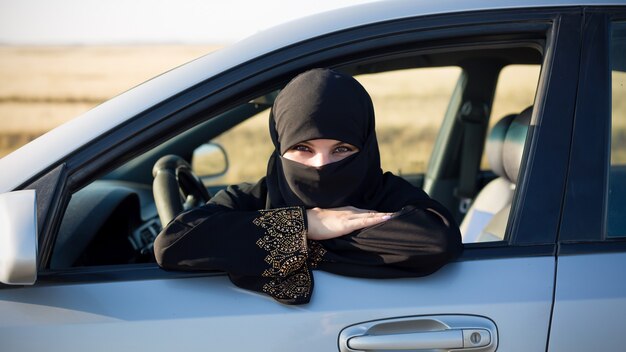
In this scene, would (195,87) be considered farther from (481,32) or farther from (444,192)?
(444,192)

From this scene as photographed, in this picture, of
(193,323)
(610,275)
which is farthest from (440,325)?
(193,323)

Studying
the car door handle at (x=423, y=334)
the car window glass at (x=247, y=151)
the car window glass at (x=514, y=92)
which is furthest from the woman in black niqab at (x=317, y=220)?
the car window glass at (x=514, y=92)

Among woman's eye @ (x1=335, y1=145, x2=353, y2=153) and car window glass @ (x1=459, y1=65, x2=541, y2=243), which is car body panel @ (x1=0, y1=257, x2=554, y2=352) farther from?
car window glass @ (x1=459, y1=65, x2=541, y2=243)

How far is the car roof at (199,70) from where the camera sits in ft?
6.57

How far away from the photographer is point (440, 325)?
6.22ft

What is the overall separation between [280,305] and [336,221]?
26cm

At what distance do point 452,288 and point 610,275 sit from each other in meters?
0.38

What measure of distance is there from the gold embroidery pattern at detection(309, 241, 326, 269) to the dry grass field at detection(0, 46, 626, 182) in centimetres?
88

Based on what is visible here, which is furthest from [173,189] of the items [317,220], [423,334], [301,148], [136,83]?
[136,83]

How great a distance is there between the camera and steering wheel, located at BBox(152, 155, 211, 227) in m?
2.62

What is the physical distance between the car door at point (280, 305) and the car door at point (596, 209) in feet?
0.11

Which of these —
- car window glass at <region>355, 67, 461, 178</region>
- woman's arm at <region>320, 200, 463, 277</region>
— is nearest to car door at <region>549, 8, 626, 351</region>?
woman's arm at <region>320, 200, 463, 277</region>

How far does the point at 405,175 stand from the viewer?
4066 millimetres

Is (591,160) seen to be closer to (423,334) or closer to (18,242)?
(423,334)
